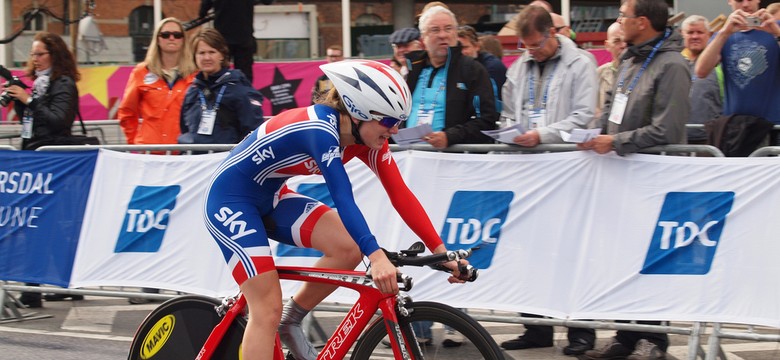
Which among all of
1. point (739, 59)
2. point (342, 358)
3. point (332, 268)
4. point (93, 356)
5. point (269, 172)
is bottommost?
point (93, 356)

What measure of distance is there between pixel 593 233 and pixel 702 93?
255cm

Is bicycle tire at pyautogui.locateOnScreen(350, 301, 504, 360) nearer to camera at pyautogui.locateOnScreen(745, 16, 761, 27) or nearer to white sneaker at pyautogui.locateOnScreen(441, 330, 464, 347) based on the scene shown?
white sneaker at pyautogui.locateOnScreen(441, 330, 464, 347)

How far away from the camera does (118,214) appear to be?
24.5ft

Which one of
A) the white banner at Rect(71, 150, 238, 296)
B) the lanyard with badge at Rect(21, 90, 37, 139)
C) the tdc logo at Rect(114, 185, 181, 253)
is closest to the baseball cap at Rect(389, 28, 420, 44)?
the white banner at Rect(71, 150, 238, 296)

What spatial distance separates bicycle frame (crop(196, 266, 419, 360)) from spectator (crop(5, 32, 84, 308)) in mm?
4590

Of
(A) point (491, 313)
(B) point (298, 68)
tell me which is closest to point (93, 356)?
(A) point (491, 313)

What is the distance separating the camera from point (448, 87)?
22.6 ft

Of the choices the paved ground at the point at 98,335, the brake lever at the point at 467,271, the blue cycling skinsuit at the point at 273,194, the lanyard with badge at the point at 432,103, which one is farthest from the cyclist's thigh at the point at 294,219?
the lanyard with badge at the point at 432,103

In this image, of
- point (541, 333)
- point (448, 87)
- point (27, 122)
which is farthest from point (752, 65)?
point (27, 122)

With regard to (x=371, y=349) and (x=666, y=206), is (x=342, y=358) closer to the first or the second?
(x=371, y=349)

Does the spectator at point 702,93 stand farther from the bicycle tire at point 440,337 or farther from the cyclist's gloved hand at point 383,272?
the cyclist's gloved hand at point 383,272

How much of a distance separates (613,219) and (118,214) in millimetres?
3575

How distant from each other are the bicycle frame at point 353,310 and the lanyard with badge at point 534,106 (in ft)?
8.58

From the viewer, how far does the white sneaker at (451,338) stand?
13.3 ft
